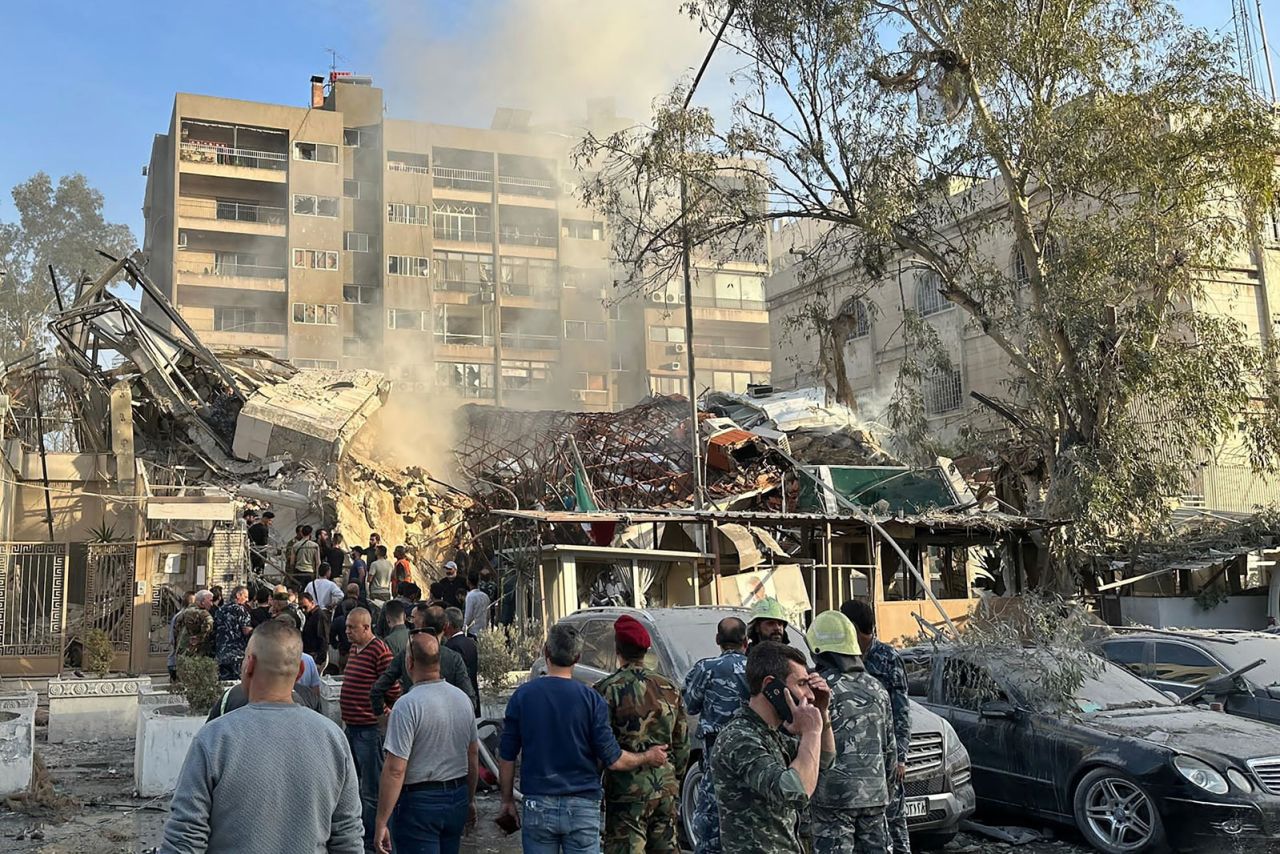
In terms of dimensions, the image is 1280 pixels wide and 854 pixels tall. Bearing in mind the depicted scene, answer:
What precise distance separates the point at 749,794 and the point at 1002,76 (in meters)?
16.5

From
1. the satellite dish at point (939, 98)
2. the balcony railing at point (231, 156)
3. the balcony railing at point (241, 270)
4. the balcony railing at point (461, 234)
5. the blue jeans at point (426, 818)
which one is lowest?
the blue jeans at point (426, 818)

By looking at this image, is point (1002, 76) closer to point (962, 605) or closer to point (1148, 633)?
point (962, 605)

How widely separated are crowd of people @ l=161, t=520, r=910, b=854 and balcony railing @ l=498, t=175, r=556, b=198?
48.1m

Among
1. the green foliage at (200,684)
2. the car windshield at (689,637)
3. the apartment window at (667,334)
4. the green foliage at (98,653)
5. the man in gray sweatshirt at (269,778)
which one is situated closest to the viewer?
the man in gray sweatshirt at (269,778)

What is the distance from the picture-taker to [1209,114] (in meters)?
17.6

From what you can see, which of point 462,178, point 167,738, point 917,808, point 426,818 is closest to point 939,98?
point 917,808

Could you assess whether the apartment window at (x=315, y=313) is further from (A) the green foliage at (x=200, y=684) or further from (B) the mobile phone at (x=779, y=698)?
(B) the mobile phone at (x=779, y=698)

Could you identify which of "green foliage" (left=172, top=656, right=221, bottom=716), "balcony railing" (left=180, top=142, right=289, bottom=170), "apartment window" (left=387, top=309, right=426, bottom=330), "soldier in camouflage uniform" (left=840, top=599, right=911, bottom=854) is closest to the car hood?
"soldier in camouflage uniform" (left=840, top=599, right=911, bottom=854)

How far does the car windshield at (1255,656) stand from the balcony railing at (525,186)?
46927mm

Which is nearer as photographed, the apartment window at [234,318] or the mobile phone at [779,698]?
the mobile phone at [779,698]

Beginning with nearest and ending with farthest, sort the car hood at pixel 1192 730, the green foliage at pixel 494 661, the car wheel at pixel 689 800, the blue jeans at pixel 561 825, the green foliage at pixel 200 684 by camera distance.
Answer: the blue jeans at pixel 561 825 < the car wheel at pixel 689 800 < the car hood at pixel 1192 730 < the green foliage at pixel 200 684 < the green foliage at pixel 494 661

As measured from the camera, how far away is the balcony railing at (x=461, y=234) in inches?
2040

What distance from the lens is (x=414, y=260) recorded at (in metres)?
50.7

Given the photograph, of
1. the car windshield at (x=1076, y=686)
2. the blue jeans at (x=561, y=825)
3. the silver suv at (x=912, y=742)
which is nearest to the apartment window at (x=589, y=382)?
the silver suv at (x=912, y=742)
